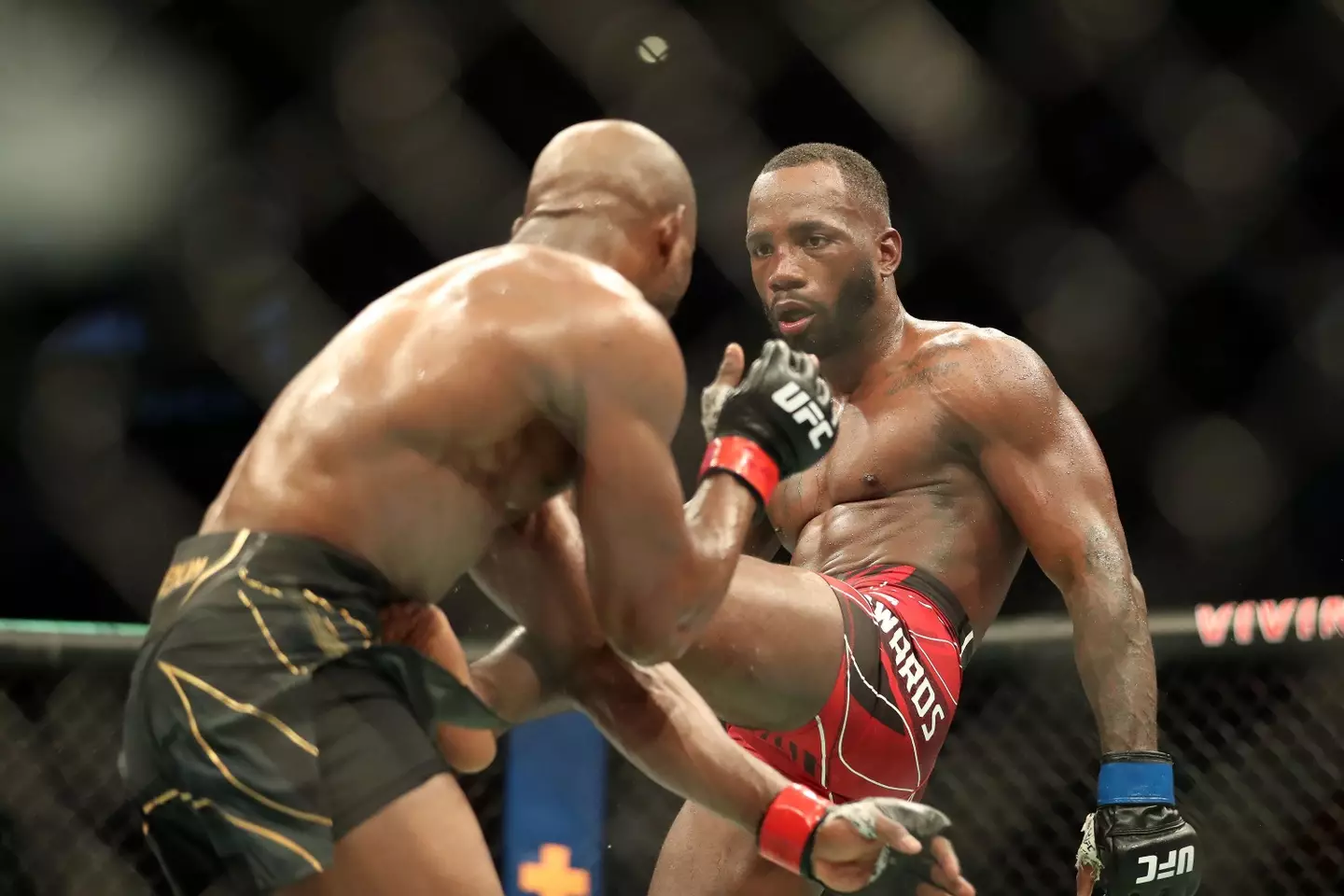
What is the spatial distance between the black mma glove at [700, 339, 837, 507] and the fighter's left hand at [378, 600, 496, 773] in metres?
0.31

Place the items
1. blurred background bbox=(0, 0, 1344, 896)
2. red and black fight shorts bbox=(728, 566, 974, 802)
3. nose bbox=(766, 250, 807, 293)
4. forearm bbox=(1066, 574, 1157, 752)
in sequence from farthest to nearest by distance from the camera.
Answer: blurred background bbox=(0, 0, 1344, 896), nose bbox=(766, 250, 807, 293), forearm bbox=(1066, 574, 1157, 752), red and black fight shorts bbox=(728, 566, 974, 802)

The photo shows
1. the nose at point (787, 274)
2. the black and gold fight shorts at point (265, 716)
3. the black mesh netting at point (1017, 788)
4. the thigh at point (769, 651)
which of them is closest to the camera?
the black and gold fight shorts at point (265, 716)

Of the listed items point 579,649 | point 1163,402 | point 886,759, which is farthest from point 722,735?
point 1163,402

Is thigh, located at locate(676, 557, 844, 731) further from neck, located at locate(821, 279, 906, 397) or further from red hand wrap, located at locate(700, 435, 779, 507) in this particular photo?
neck, located at locate(821, 279, 906, 397)

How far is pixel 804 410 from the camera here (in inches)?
56.6

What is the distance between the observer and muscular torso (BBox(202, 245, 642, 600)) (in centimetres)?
125

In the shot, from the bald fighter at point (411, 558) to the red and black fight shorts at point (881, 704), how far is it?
30 cm

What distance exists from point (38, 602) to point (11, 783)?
1414mm

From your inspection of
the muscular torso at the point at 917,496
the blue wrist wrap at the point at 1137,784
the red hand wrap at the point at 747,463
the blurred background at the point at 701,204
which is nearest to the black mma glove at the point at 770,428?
the red hand wrap at the point at 747,463

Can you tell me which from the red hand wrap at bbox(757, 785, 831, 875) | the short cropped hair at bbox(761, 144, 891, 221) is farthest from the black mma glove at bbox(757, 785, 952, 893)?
the short cropped hair at bbox(761, 144, 891, 221)

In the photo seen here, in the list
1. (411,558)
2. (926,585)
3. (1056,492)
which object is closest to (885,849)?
(411,558)

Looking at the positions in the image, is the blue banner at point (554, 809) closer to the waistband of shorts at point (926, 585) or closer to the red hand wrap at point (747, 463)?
the waistband of shorts at point (926, 585)

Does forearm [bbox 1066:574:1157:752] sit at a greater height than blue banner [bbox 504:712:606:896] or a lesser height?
greater

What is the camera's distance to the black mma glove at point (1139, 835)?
5.79 feet
